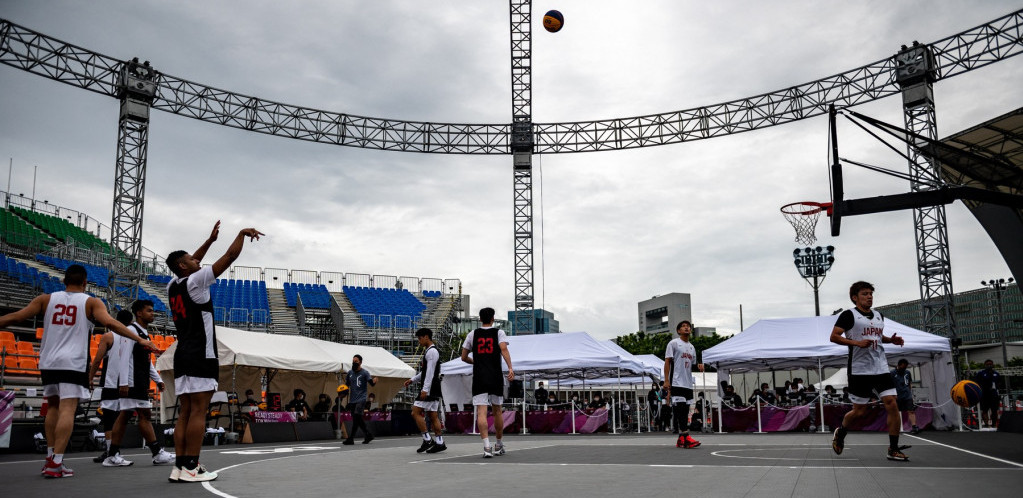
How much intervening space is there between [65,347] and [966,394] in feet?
53.4

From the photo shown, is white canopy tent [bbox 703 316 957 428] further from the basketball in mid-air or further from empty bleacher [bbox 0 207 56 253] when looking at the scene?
empty bleacher [bbox 0 207 56 253]

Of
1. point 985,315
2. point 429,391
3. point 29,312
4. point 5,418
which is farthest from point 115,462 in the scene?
point 985,315

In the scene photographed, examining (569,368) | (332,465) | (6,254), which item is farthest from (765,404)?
(6,254)

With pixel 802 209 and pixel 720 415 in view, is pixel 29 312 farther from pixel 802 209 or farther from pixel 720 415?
pixel 802 209

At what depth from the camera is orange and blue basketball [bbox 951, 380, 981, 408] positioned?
15172 millimetres

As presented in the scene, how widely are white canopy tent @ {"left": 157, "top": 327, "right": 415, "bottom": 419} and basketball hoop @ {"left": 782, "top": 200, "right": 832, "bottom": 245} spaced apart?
52.5 feet

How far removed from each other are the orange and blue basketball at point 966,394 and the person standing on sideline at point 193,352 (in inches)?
589

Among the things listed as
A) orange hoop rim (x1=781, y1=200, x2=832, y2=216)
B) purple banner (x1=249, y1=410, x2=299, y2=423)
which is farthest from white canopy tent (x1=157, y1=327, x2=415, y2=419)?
orange hoop rim (x1=781, y1=200, x2=832, y2=216)

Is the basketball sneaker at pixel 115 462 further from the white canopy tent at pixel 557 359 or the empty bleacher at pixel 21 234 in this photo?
the empty bleacher at pixel 21 234

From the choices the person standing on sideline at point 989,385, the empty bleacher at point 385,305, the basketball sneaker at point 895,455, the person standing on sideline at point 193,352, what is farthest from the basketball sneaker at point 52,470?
the empty bleacher at point 385,305

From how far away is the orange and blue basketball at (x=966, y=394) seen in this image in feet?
49.8

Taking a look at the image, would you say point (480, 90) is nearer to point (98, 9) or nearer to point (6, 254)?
point (98, 9)

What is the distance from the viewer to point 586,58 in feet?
95.6

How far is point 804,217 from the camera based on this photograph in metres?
30.1
